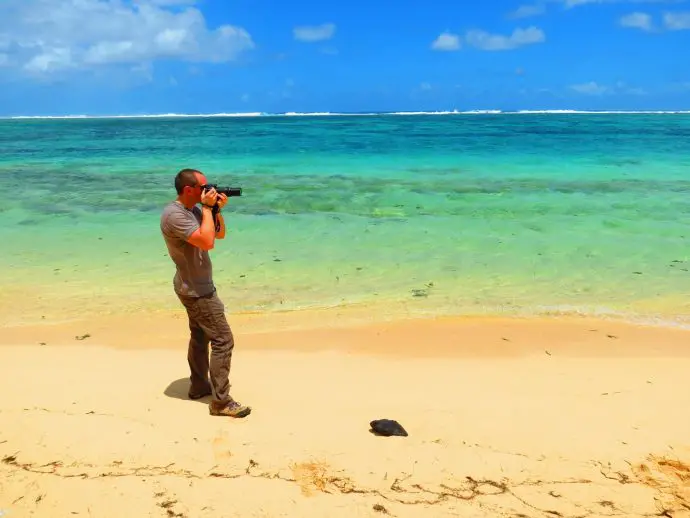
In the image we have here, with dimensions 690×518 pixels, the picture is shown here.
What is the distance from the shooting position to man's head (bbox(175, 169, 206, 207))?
3.72 meters

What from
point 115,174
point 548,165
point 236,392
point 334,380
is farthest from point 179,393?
point 548,165

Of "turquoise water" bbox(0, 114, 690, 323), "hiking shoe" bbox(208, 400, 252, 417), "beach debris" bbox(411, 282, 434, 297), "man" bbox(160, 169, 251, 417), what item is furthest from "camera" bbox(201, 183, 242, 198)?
"beach debris" bbox(411, 282, 434, 297)

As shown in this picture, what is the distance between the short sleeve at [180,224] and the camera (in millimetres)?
3678

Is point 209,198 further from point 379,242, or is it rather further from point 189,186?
point 379,242

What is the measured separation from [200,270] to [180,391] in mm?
1216

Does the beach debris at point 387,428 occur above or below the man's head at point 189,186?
below

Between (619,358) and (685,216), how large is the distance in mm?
9491

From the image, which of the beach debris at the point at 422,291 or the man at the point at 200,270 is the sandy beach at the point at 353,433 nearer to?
the man at the point at 200,270

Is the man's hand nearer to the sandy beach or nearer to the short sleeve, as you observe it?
the short sleeve

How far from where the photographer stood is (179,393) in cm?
454

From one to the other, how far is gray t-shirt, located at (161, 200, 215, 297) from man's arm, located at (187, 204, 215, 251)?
0.05 meters

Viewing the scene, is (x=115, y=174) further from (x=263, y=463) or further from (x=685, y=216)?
(x=263, y=463)

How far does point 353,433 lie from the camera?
379 cm

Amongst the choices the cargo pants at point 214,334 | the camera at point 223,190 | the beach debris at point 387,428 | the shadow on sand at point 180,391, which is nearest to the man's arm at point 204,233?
the camera at point 223,190
